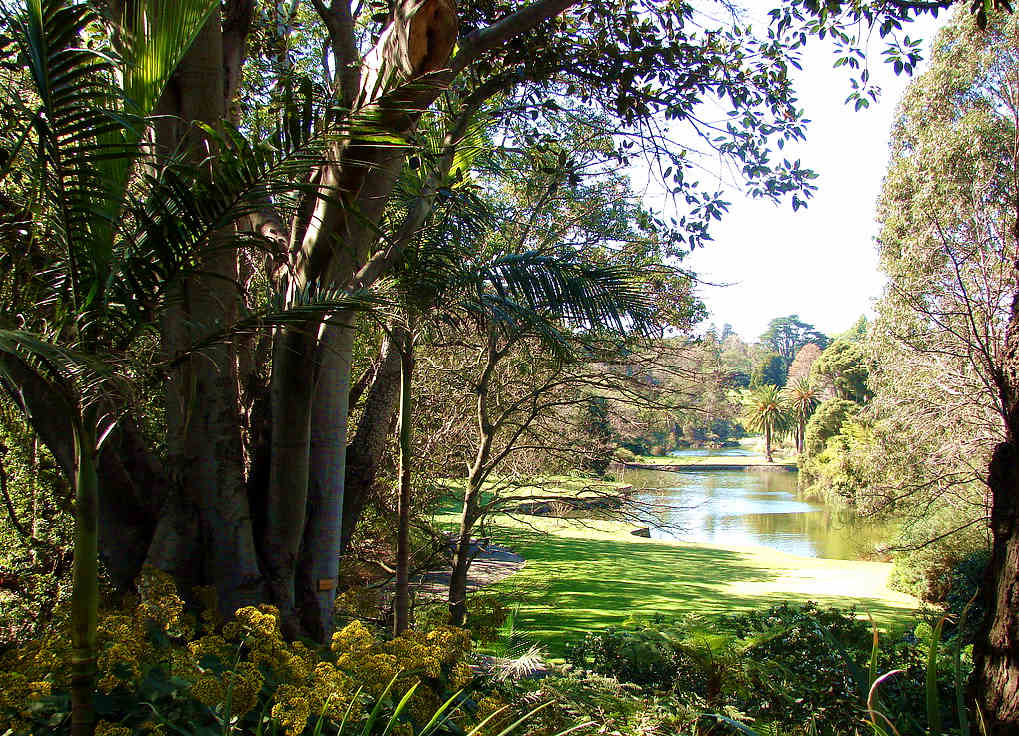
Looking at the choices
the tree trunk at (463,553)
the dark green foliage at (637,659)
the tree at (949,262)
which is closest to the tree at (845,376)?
the tree at (949,262)

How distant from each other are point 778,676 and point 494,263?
346 centimetres

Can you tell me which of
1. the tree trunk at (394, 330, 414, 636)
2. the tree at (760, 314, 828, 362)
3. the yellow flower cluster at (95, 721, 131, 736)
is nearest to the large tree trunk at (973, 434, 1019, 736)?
the tree trunk at (394, 330, 414, 636)

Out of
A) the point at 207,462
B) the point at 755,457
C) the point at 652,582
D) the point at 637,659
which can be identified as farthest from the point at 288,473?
the point at 755,457

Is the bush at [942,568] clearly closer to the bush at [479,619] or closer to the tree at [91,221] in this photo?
the bush at [479,619]

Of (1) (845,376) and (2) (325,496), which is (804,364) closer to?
(1) (845,376)

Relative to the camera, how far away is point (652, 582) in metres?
13.8

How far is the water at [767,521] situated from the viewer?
2016 centimetres

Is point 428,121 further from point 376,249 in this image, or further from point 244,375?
point 244,375

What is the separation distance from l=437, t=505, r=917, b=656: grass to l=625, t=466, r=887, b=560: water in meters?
1.25

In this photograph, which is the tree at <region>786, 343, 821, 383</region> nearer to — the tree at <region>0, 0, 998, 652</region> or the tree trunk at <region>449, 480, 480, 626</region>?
the tree trunk at <region>449, 480, 480, 626</region>

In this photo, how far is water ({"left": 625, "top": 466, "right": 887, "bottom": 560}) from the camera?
2016cm

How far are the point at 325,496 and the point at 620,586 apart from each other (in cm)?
974

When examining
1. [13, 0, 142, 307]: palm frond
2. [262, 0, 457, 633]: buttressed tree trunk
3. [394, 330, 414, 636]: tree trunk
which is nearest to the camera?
[13, 0, 142, 307]: palm frond

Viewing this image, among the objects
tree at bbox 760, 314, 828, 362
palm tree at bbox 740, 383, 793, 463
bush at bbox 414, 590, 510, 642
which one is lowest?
bush at bbox 414, 590, 510, 642
